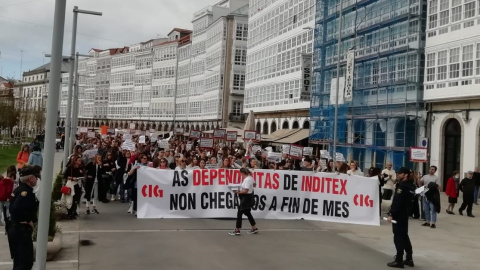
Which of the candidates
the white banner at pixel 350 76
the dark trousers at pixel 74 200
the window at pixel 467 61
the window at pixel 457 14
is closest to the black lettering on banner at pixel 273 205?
the dark trousers at pixel 74 200

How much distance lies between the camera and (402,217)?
36.5ft

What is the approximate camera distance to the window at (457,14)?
103 feet

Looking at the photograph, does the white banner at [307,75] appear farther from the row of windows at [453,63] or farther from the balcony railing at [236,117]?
the balcony railing at [236,117]

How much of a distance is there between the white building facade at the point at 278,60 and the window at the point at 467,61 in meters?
18.0

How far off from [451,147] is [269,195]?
62.7 ft

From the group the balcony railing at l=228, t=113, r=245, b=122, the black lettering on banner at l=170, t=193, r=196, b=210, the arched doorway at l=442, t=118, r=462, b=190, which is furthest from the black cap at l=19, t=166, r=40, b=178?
the balcony railing at l=228, t=113, r=245, b=122

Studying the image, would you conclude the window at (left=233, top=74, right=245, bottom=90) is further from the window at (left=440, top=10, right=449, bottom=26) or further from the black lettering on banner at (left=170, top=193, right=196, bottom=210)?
the black lettering on banner at (left=170, top=193, right=196, bottom=210)

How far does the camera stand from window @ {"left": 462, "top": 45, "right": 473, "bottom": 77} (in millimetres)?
30250

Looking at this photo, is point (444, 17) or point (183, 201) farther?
point (444, 17)

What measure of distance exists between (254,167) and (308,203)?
193 centimetres

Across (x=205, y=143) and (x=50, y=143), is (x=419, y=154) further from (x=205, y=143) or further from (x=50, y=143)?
(x=50, y=143)

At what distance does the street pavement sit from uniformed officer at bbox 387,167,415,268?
→ 302 millimetres

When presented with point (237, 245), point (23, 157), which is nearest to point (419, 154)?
point (237, 245)

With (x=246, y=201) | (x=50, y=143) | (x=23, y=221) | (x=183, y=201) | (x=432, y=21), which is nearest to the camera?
(x=50, y=143)
